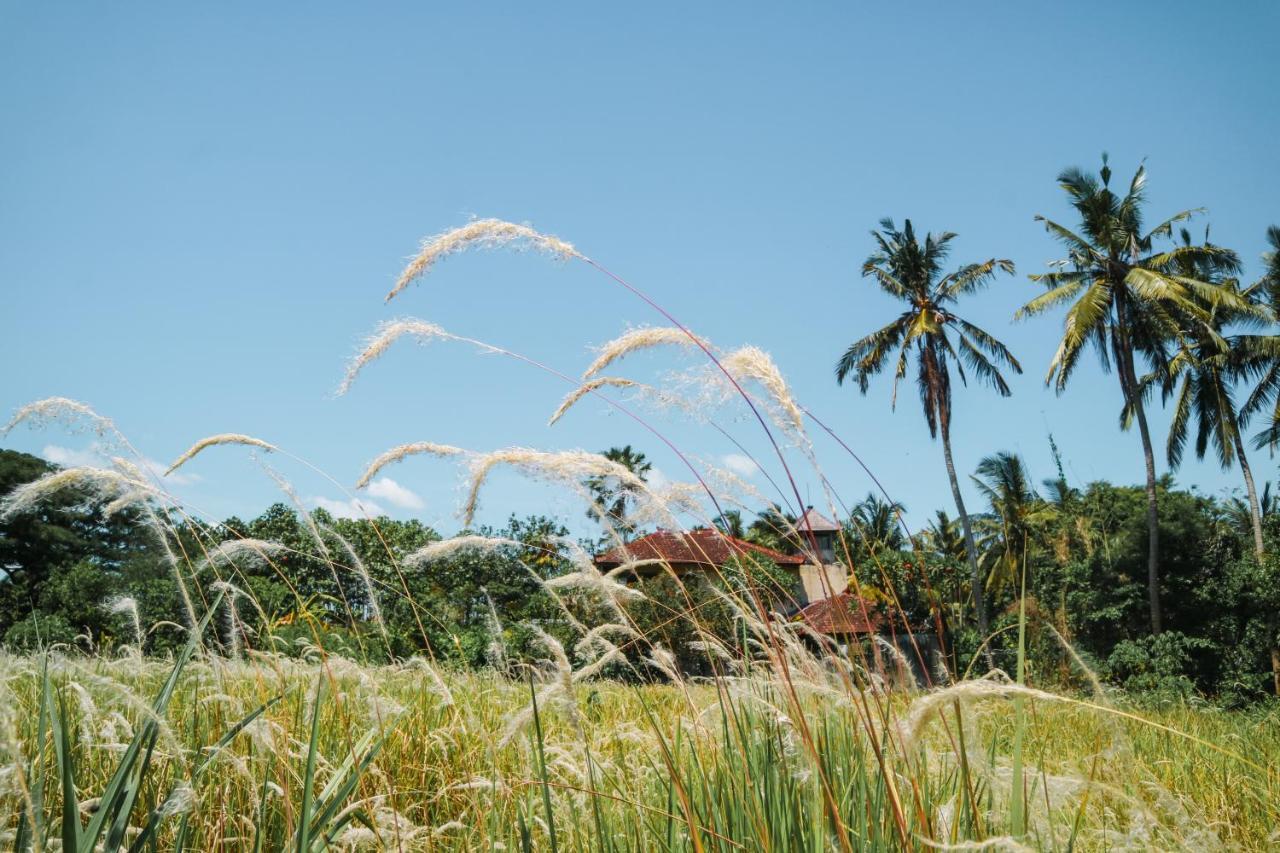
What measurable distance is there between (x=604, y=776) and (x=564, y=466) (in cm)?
86

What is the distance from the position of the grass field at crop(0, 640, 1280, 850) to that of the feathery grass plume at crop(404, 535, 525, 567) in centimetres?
33

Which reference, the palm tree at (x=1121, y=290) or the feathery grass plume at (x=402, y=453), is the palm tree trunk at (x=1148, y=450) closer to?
the palm tree at (x=1121, y=290)

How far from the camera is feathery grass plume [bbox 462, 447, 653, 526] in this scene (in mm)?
1819

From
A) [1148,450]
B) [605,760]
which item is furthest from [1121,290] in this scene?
[605,760]

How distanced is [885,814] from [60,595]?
21106 millimetres

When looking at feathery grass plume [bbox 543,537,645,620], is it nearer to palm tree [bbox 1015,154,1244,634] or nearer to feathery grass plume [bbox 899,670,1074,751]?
feathery grass plume [bbox 899,670,1074,751]

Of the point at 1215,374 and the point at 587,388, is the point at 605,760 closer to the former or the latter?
the point at 587,388

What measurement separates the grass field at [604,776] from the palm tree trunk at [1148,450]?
17900 mm

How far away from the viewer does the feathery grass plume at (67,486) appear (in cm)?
187

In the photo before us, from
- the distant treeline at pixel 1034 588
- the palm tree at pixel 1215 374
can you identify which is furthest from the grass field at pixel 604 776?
the palm tree at pixel 1215 374

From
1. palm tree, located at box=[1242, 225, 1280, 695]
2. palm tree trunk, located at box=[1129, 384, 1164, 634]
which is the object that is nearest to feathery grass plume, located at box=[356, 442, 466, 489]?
palm tree trunk, located at box=[1129, 384, 1164, 634]

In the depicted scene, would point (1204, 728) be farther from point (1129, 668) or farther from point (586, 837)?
point (1129, 668)

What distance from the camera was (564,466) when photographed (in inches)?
71.4

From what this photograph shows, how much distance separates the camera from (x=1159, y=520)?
69.8 feet
